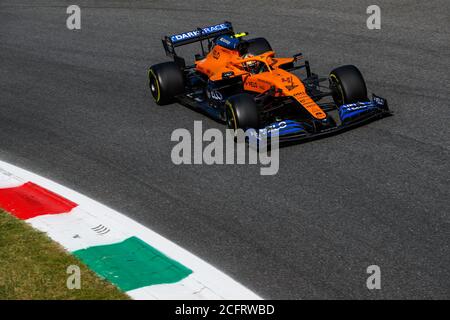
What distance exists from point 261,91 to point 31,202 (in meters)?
3.46

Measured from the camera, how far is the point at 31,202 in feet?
26.1

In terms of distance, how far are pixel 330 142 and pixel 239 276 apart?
10.5 ft

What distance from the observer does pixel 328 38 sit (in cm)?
1388

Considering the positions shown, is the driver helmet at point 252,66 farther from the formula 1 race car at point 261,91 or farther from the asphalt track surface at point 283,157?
the asphalt track surface at point 283,157

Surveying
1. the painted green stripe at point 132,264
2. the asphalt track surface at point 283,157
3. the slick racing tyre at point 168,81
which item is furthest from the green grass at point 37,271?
the slick racing tyre at point 168,81

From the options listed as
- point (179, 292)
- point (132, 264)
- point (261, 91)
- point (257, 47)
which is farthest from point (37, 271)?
point (257, 47)

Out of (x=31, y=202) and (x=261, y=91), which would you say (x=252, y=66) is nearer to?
(x=261, y=91)

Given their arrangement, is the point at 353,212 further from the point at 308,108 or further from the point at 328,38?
the point at 328,38

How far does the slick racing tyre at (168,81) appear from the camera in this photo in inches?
427

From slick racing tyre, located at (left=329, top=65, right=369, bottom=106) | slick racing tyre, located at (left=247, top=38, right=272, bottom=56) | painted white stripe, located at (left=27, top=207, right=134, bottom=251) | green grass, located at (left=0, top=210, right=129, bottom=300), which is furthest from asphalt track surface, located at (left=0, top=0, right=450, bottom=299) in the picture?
slick racing tyre, located at (left=247, top=38, right=272, bottom=56)

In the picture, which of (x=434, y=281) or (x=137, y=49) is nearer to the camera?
(x=434, y=281)
